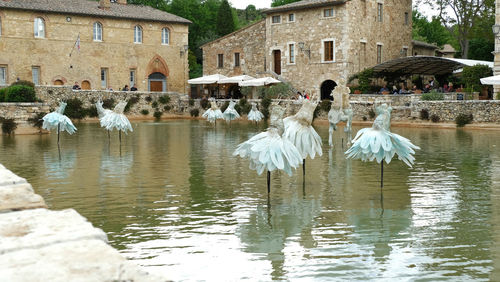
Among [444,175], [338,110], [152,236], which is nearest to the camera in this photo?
[152,236]

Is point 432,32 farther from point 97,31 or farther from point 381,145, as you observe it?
point 381,145

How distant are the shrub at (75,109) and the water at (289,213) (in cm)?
2301

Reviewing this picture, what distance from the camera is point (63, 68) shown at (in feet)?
153

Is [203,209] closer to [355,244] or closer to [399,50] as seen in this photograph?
[355,244]

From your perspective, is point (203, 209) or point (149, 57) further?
point (149, 57)

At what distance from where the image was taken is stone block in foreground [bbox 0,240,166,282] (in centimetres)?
289

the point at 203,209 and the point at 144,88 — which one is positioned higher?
the point at 144,88

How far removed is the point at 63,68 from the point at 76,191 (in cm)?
3683

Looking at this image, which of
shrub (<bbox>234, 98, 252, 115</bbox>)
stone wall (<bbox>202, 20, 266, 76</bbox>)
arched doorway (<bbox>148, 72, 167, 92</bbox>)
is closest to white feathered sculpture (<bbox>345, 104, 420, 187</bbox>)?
shrub (<bbox>234, 98, 252, 115</bbox>)

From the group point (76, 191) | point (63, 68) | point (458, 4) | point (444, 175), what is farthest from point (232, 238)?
point (458, 4)

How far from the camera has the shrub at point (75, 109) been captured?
134 feet

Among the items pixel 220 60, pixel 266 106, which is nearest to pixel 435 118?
pixel 266 106

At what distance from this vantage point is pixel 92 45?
1877 inches

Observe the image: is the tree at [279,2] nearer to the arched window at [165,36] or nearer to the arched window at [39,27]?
the arched window at [165,36]
